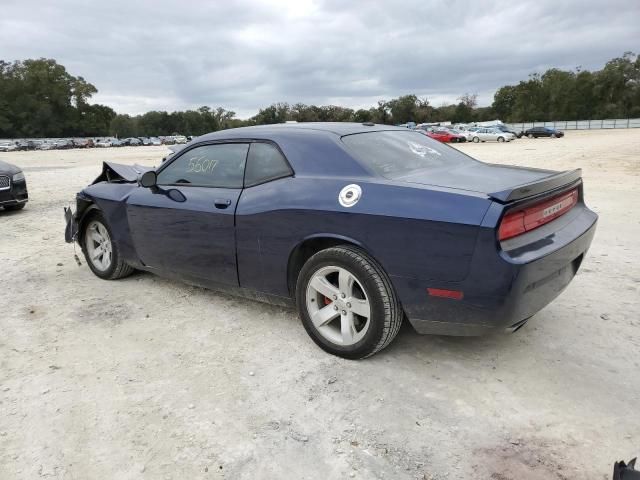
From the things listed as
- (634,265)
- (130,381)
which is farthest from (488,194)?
(634,265)

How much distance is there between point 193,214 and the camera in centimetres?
384

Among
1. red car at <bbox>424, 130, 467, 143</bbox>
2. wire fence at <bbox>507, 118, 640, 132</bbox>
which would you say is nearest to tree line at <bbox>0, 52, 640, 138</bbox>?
wire fence at <bbox>507, 118, 640, 132</bbox>

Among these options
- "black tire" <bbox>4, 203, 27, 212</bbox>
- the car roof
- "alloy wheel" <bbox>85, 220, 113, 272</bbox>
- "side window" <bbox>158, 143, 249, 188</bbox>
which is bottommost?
"black tire" <bbox>4, 203, 27, 212</bbox>

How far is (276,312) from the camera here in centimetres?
405

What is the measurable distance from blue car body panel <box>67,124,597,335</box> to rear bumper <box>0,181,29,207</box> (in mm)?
6601

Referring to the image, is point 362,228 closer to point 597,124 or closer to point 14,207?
point 14,207

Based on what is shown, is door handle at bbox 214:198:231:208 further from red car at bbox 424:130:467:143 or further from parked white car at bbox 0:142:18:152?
parked white car at bbox 0:142:18:152

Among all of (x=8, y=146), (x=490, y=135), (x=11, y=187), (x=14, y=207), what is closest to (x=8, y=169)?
(x=11, y=187)

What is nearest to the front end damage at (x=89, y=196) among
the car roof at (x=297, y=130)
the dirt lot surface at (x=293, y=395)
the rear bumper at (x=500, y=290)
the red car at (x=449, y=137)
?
the dirt lot surface at (x=293, y=395)

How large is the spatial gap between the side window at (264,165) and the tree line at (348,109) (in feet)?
268

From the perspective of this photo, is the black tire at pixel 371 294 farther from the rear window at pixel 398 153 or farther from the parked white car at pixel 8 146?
the parked white car at pixel 8 146

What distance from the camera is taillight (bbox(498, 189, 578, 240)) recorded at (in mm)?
2594

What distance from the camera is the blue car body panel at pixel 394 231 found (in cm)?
259

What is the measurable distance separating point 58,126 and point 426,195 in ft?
388
